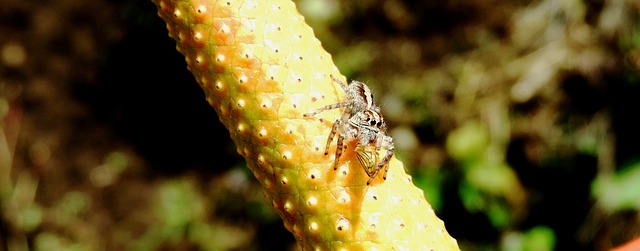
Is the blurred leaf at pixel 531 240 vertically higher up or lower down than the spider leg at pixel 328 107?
lower down

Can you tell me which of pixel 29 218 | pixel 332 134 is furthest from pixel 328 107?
pixel 29 218

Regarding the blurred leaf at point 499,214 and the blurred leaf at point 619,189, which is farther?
the blurred leaf at point 499,214

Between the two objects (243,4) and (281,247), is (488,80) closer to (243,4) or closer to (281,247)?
(281,247)

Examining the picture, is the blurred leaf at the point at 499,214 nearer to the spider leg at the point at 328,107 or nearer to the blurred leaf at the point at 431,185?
the blurred leaf at the point at 431,185

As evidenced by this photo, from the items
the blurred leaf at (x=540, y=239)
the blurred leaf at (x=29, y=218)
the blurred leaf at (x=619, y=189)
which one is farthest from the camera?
the blurred leaf at (x=29, y=218)

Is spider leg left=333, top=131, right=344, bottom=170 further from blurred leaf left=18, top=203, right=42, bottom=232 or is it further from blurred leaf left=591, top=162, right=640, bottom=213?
blurred leaf left=18, top=203, right=42, bottom=232

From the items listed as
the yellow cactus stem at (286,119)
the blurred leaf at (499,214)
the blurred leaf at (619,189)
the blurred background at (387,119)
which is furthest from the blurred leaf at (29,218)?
the yellow cactus stem at (286,119)

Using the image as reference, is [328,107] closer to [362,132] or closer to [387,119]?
[362,132]

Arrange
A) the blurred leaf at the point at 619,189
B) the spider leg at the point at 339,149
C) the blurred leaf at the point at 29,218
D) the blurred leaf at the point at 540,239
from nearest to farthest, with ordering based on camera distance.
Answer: the spider leg at the point at 339,149 → the blurred leaf at the point at 619,189 → the blurred leaf at the point at 540,239 → the blurred leaf at the point at 29,218
